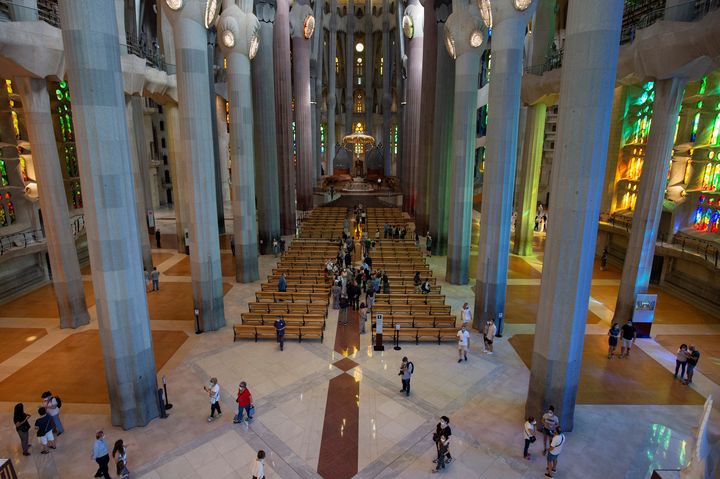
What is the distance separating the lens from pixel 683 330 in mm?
15156

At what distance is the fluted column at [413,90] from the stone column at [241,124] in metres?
19.6

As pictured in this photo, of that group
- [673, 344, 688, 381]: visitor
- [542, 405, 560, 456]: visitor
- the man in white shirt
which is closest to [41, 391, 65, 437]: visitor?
the man in white shirt

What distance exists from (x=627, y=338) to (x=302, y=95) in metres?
37.3

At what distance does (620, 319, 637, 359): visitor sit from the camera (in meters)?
12.9

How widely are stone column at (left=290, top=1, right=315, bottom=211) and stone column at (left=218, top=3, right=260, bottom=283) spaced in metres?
23.1

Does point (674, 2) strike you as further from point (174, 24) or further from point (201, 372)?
point (201, 372)

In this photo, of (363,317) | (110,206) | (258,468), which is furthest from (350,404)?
(110,206)

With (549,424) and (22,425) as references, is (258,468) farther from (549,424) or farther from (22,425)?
(549,424)

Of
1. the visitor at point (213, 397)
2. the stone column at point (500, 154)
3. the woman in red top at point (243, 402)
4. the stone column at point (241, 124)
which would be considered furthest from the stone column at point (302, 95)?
the woman in red top at point (243, 402)

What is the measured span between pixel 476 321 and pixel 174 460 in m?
10.6

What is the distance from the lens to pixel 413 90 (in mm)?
41062

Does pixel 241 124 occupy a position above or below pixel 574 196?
above

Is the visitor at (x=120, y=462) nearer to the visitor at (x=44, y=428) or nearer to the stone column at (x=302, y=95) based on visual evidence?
the visitor at (x=44, y=428)

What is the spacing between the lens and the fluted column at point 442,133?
25.5 meters
